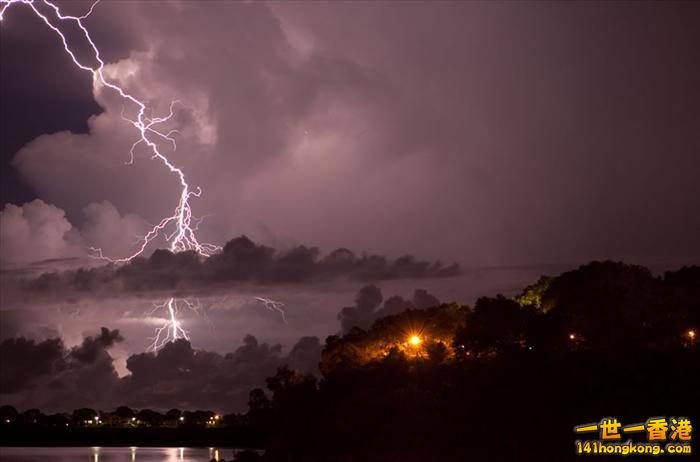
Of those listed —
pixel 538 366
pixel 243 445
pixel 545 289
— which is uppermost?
pixel 545 289

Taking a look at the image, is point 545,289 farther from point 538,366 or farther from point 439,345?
point 538,366

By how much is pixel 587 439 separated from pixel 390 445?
11.6m

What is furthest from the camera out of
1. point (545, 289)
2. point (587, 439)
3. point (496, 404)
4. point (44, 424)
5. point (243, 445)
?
point (44, 424)

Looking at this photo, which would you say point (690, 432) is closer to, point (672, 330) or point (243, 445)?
point (672, 330)

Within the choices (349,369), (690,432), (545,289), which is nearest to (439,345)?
(349,369)

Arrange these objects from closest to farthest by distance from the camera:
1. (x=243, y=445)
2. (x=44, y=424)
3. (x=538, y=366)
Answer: (x=538, y=366) < (x=243, y=445) < (x=44, y=424)

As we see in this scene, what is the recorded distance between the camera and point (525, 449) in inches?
1770

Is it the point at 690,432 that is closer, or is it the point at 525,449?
the point at 690,432

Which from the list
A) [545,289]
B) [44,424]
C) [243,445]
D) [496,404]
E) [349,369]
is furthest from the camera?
[44,424]

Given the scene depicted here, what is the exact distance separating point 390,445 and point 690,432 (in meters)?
17.1

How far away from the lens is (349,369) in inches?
2496

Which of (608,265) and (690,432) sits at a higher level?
(608,265)

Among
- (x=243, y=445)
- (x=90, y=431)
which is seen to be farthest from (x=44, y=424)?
(x=243, y=445)

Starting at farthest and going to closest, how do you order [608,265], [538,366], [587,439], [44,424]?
[44,424] → [608,265] → [538,366] → [587,439]
